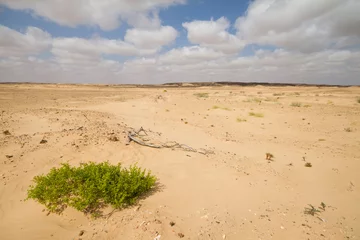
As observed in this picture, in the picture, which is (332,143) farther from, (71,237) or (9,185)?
(9,185)

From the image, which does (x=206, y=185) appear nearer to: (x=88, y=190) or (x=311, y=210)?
(x=311, y=210)

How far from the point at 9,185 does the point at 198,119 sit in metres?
10.3

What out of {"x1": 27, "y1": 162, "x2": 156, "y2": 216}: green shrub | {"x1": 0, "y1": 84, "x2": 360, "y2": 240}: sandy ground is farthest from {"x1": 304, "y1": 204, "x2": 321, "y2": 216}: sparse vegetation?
{"x1": 27, "y1": 162, "x2": 156, "y2": 216}: green shrub

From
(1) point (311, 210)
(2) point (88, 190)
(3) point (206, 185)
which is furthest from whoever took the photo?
(3) point (206, 185)

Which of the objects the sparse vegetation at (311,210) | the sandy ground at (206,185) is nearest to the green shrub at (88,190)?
the sandy ground at (206,185)

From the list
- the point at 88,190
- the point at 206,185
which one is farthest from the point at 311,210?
the point at 88,190

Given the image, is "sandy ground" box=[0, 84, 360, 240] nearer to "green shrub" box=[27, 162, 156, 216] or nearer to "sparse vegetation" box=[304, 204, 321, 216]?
"sparse vegetation" box=[304, 204, 321, 216]

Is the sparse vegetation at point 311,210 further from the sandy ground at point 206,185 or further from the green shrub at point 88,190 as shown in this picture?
the green shrub at point 88,190

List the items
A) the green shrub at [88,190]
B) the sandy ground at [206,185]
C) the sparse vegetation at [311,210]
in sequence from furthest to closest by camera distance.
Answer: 1. the sparse vegetation at [311,210]
2. the green shrub at [88,190]
3. the sandy ground at [206,185]

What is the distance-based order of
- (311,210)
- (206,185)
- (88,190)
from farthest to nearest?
→ (206,185) → (311,210) → (88,190)

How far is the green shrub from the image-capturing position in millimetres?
A: 3729

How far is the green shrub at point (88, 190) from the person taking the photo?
3729 mm

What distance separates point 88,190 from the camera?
3771 millimetres

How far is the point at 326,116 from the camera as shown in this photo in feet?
45.0
